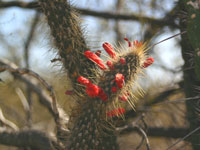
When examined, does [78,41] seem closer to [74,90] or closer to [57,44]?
[57,44]

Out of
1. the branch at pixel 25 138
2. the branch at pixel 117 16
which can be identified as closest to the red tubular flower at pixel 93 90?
the branch at pixel 25 138

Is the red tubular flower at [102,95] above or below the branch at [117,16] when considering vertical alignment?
below

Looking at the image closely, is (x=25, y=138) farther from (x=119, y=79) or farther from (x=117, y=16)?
(x=117, y=16)

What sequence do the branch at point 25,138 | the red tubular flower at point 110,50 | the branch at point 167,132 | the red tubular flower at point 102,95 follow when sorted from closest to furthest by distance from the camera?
the red tubular flower at point 102,95 → the red tubular flower at point 110,50 → the branch at point 25,138 → the branch at point 167,132

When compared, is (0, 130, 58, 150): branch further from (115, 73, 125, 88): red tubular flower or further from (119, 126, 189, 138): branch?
(115, 73, 125, 88): red tubular flower

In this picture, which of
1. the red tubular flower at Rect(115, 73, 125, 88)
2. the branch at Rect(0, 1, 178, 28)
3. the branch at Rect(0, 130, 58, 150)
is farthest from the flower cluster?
the branch at Rect(0, 1, 178, 28)

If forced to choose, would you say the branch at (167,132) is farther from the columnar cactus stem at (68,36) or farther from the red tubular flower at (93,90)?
the red tubular flower at (93,90)

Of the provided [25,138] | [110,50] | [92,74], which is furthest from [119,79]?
[25,138]

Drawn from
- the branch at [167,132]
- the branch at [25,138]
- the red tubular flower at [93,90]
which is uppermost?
the red tubular flower at [93,90]

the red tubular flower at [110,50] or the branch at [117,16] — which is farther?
the branch at [117,16]
